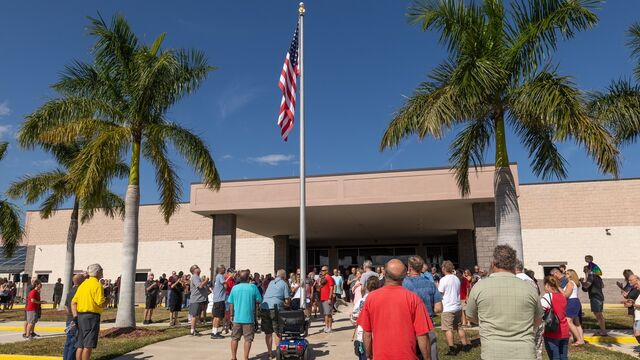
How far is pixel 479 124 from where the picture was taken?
1321 centimetres

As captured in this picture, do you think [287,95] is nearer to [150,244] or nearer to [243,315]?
[243,315]

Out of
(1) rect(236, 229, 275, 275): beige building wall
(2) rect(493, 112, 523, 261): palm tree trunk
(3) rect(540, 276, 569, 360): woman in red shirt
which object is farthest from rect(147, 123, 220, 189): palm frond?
(1) rect(236, 229, 275, 275): beige building wall

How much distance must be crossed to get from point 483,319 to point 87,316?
6.63 metres

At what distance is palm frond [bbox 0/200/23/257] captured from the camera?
21797mm

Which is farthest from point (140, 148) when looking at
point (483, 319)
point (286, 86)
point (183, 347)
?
point (483, 319)

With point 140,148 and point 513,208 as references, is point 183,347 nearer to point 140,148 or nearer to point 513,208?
point 140,148

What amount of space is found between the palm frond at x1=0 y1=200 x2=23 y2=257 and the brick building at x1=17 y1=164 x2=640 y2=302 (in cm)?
823

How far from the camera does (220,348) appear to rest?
11125mm

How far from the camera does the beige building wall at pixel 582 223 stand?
27.2 metres

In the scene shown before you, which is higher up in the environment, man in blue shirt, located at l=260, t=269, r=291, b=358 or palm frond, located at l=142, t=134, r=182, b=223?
palm frond, located at l=142, t=134, r=182, b=223

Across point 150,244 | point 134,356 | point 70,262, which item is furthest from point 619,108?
point 150,244

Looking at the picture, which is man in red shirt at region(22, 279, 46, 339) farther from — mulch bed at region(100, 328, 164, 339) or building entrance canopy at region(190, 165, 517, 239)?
building entrance canopy at region(190, 165, 517, 239)

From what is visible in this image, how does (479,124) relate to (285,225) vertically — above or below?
above

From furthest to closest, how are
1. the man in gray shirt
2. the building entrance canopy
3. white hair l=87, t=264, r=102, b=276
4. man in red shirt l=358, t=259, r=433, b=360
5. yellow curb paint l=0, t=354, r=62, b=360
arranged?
the building entrance canopy → the man in gray shirt → yellow curb paint l=0, t=354, r=62, b=360 → white hair l=87, t=264, r=102, b=276 → man in red shirt l=358, t=259, r=433, b=360
